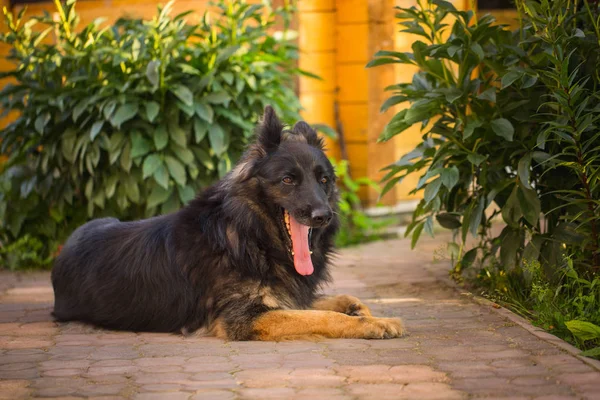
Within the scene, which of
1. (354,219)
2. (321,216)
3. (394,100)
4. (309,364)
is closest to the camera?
(309,364)

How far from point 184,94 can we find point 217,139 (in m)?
0.53

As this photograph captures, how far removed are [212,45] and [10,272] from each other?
305cm

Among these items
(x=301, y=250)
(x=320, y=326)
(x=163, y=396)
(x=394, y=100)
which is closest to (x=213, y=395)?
(x=163, y=396)

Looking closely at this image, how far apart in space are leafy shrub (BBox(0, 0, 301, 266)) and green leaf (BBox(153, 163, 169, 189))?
11 mm

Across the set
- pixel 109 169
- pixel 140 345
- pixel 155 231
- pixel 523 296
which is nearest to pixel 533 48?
pixel 523 296

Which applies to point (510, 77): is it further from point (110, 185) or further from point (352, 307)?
point (110, 185)

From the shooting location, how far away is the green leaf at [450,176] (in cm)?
572

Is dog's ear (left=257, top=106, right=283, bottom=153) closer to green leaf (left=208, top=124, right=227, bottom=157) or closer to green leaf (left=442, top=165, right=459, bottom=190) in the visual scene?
green leaf (left=442, top=165, right=459, bottom=190)

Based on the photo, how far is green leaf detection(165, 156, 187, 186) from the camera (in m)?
7.75

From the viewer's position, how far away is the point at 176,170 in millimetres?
7797

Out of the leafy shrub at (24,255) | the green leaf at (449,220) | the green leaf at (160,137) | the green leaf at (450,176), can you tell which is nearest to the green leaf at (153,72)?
the green leaf at (160,137)

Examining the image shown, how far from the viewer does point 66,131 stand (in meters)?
8.08

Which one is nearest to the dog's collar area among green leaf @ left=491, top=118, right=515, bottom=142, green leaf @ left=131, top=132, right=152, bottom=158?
green leaf @ left=491, top=118, right=515, bottom=142

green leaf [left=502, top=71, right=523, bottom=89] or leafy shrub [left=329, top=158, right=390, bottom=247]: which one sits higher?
green leaf [left=502, top=71, right=523, bottom=89]
